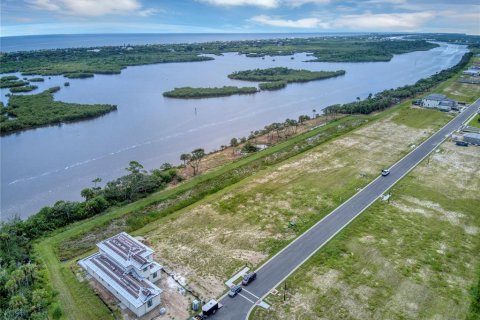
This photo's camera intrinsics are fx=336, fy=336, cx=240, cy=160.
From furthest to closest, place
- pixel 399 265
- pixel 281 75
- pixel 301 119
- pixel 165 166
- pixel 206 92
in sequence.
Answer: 1. pixel 281 75
2. pixel 206 92
3. pixel 301 119
4. pixel 165 166
5. pixel 399 265

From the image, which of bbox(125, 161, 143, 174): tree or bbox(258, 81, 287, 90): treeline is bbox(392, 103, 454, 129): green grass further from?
bbox(125, 161, 143, 174): tree

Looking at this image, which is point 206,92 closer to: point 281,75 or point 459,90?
point 281,75

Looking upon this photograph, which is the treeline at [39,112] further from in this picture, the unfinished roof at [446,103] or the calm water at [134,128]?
the unfinished roof at [446,103]

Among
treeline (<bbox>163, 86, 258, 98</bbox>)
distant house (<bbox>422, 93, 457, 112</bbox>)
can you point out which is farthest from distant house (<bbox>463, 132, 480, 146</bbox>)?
treeline (<bbox>163, 86, 258, 98</bbox>)

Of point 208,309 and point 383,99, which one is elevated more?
point 383,99

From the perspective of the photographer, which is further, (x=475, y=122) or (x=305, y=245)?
(x=475, y=122)

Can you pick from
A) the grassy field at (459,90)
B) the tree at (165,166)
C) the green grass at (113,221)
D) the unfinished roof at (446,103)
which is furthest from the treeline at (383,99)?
the tree at (165,166)

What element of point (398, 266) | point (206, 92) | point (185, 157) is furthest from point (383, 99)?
point (398, 266)
